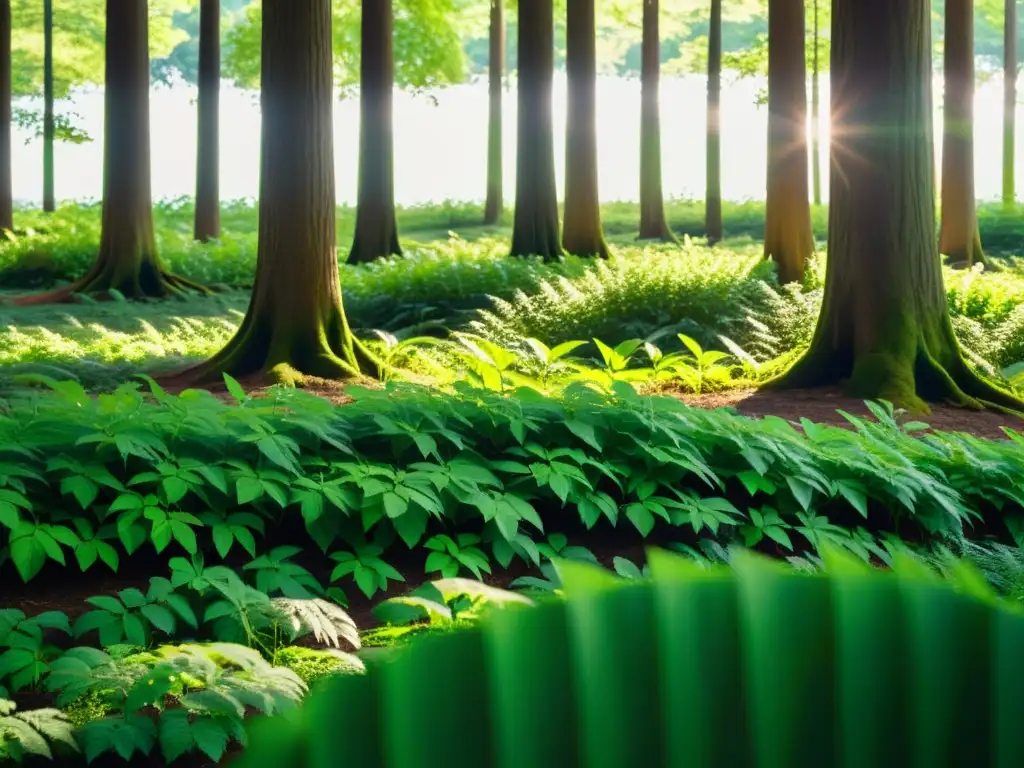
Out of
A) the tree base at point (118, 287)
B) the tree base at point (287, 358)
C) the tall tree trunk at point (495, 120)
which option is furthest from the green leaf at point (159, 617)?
the tall tree trunk at point (495, 120)

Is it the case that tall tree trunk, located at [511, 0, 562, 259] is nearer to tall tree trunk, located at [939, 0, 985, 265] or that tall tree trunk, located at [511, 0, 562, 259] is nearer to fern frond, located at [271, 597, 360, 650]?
tall tree trunk, located at [939, 0, 985, 265]

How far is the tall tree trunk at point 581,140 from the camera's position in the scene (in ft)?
68.5

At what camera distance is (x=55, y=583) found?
A: 207 inches

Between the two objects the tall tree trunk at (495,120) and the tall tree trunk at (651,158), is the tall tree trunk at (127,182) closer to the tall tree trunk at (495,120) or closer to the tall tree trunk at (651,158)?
the tall tree trunk at (651,158)

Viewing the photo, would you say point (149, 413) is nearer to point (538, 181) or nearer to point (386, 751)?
point (386, 751)

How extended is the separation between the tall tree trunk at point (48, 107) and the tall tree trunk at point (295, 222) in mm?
21774

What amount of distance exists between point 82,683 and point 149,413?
7.56 feet

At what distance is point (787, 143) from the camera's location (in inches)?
666

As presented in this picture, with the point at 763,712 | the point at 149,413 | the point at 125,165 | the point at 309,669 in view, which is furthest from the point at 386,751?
the point at 125,165

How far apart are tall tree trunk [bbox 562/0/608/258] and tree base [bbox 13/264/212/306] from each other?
6.88m

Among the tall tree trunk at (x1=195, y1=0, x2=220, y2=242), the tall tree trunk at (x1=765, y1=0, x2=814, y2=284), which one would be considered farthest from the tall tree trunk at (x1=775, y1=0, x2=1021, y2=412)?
the tall tree trunk at (x1=195, y1=0, x2=220, y2=242)

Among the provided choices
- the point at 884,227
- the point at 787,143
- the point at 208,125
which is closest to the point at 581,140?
the point at 787,143

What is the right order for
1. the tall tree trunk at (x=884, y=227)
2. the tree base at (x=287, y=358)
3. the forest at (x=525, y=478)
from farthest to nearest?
the tree base at (x=287, y=358)
the tall tree trunk at (x=884, y=227)
the forest at (x=525, y=478)

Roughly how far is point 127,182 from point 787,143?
32.6ft
